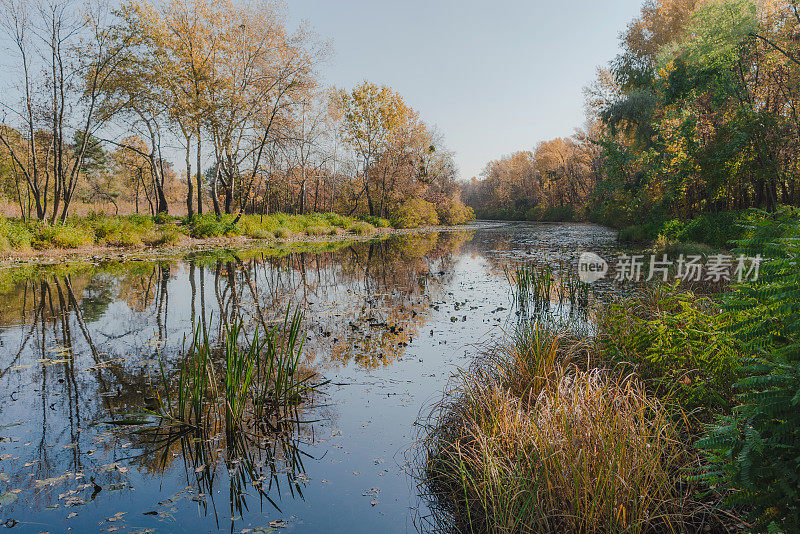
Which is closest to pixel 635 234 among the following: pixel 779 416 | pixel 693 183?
pixel 693 183

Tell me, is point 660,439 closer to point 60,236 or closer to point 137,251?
point 60,236

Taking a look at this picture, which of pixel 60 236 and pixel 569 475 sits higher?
pixel 60 236

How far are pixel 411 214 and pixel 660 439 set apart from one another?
40.1 m

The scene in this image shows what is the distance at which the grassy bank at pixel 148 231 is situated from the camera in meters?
15.3

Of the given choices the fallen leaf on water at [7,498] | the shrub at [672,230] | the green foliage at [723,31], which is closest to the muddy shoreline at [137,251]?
the fallen leaf on water at [7,498]

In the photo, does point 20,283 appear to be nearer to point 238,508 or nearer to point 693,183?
point 238,508

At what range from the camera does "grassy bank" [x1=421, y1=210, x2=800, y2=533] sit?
184 centimetres

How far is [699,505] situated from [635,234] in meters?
21.4

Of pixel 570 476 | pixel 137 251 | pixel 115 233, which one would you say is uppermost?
pixel 115 233

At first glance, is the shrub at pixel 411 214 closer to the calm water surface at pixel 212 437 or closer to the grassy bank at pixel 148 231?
the grassy bank at pixel 148 231

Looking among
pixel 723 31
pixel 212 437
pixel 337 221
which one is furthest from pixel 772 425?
pixel 337 221

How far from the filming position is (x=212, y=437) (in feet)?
12.5

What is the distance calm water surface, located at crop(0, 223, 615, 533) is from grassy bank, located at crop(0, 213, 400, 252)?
19.2ft

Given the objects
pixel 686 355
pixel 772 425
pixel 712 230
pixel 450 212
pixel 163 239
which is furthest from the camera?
pixel 450 212
